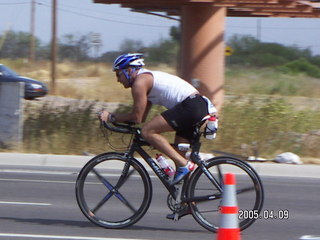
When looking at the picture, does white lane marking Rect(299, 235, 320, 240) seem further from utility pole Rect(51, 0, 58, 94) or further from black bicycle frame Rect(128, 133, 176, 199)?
utility pole Rect(51, 0, 58, 94)

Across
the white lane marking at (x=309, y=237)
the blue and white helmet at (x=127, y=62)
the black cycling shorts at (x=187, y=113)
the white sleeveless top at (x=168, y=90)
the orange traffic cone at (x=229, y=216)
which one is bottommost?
the white lane marking at (x=309, y=237)

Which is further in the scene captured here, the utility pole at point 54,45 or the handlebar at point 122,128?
the utility pole at point 54,45

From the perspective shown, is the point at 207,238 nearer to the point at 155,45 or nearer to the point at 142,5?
the point at 142,5

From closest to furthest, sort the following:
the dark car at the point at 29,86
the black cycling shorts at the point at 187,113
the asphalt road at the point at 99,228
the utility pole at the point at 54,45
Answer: the black cycling shorts at the point at 187,113, the asphalt road at the point at 99,228, the dark car at the point at 29,86, the utility pole at the point at 54,45

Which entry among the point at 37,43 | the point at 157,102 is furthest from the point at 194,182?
the point at 37,43

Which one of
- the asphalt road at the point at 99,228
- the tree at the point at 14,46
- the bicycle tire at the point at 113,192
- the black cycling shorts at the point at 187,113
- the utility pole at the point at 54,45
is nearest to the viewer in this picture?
the black cycling shorts at the point at 187,113

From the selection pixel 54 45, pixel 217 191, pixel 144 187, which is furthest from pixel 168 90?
pixel 54 45

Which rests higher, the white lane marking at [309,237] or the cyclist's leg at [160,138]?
the cyclist's leg at [160,138]

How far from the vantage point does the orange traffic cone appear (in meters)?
5.99

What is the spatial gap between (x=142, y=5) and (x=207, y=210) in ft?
33.3

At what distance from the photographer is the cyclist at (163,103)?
24.9 ft

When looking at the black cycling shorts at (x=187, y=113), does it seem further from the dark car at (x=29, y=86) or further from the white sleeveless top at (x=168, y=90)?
the dark car at (x=29, y=86)

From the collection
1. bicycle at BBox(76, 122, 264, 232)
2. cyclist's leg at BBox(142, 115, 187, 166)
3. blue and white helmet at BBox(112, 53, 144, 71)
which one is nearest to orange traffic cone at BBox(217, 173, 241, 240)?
bicycle at BBox(76, 122, 264, 232)

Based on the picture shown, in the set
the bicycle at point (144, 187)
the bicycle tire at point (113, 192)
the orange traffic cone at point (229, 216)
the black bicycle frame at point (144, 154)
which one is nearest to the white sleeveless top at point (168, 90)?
the bicycle at point (144, 187)
